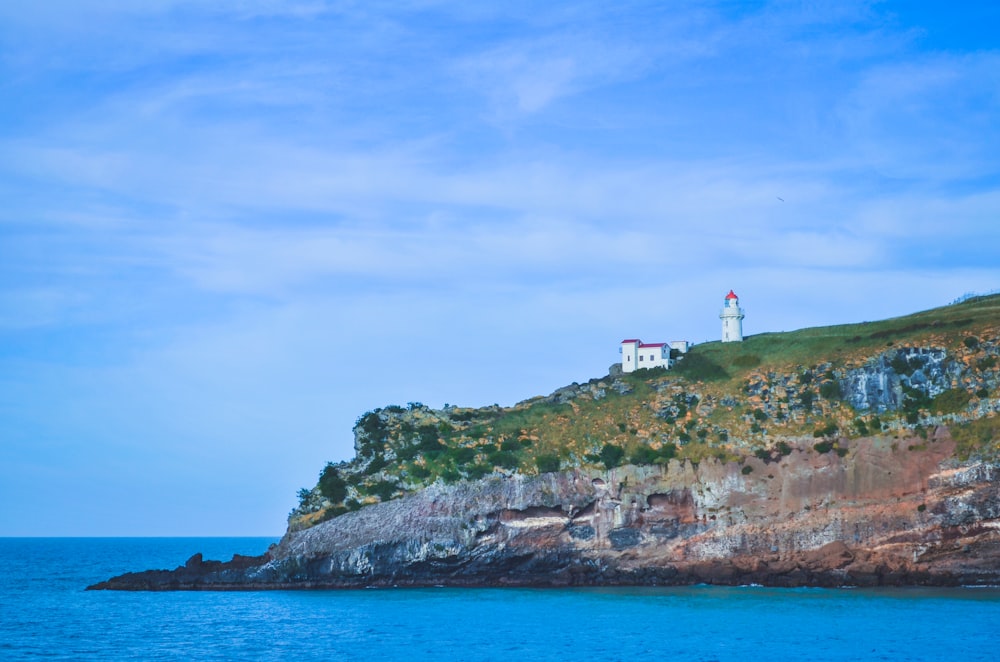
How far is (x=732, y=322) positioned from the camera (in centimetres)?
9688

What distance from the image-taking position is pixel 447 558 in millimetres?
72562

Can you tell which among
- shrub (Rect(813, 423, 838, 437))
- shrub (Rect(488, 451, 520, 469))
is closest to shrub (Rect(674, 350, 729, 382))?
shrub (Rect(813, 423, 838, 437))

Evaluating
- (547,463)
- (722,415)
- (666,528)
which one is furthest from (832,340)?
(547,463)

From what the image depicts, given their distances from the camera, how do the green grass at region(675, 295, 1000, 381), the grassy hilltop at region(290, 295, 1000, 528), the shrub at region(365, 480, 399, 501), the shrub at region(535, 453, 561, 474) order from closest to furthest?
the grassy hilltop at region(290, 295, 1000, 528) < the shrub at region(535, 453, 561, 474) < the shrub at region(365, 480, 399, 501) < the green grass at region(675, 295, 1000, 381)

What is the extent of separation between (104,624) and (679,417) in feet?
142

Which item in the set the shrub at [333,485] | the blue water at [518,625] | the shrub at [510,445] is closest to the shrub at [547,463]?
the shrub at [510,445]

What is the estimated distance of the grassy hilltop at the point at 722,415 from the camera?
7206 cm

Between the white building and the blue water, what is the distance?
28674mm

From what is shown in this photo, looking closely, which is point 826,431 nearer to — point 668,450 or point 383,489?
point 668,450

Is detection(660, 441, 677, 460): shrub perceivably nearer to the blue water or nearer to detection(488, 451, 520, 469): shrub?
detection(488, 451, 520, 469): shrub

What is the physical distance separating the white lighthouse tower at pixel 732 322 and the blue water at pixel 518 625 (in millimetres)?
36038

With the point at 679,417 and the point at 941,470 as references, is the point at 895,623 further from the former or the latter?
the point at 679,417

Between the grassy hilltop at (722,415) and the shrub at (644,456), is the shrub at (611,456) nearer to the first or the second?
the grassy hilltop at (722,415)

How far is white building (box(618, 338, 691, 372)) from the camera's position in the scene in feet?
299
